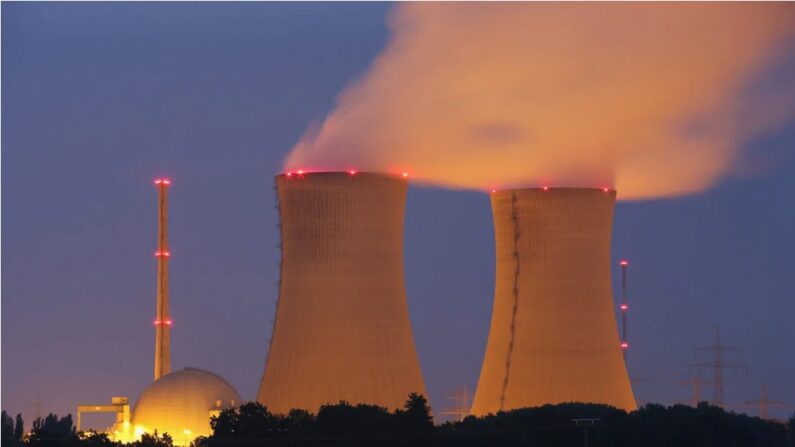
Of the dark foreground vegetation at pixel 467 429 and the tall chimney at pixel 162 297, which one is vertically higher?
the tall chimney at pixel 162 297

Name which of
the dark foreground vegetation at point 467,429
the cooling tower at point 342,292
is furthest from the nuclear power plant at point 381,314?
the dark foreground vegetation at point 467,429

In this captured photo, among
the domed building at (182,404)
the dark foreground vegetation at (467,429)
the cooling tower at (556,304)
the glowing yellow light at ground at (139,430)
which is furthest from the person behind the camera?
the glowing yellow light at ground at (139,430)

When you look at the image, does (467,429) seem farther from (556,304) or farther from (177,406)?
(177,406)

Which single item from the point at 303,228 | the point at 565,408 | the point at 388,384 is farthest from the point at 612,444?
the point at 303,228

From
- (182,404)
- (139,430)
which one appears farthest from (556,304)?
(139,430)

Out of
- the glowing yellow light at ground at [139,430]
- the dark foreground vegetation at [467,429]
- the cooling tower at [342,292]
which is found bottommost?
the dark foreground vegetation at [467,429]

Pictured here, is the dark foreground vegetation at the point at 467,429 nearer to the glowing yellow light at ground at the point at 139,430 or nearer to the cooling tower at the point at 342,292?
the cooling tower at the point at 342,292

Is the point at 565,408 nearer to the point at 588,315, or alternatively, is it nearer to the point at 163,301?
the point at 588,315
